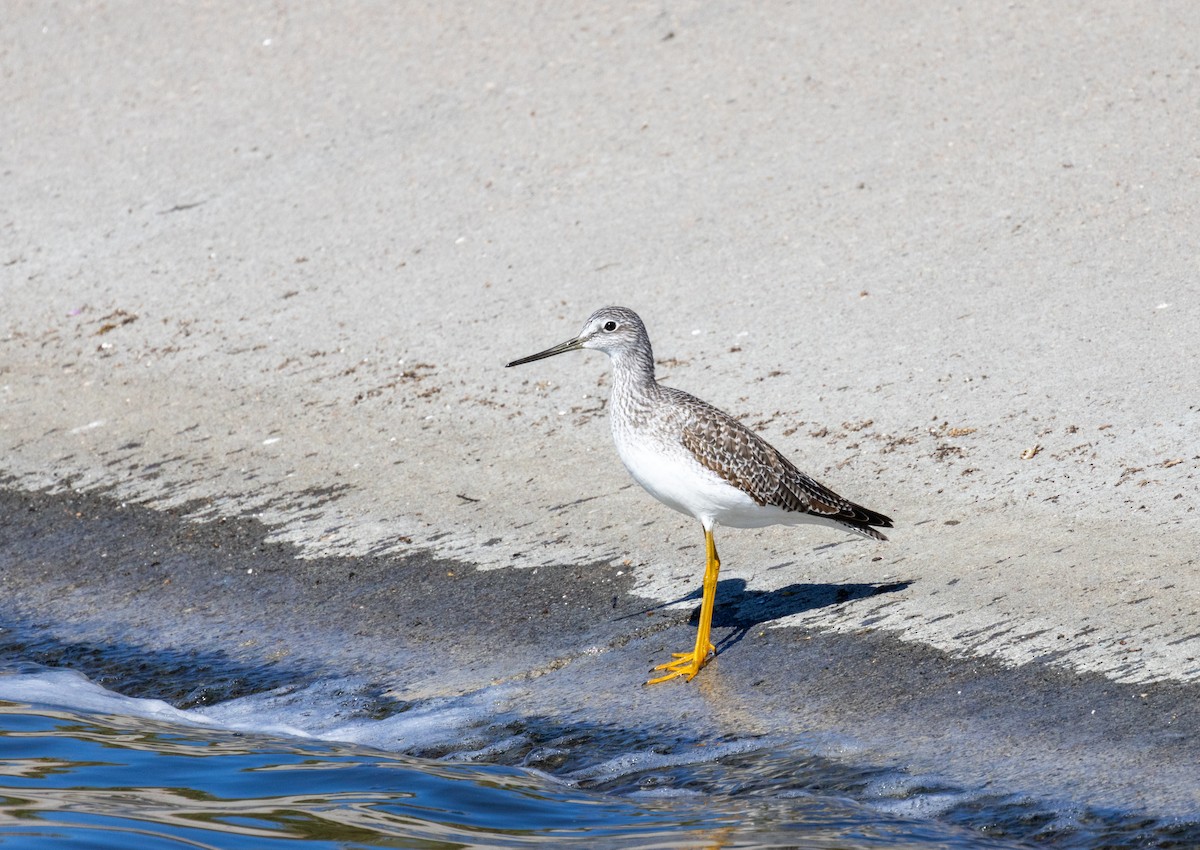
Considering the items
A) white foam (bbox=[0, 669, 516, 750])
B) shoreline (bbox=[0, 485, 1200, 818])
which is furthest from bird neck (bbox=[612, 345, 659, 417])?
white foam (bbox=[0, 669, 516, 750])

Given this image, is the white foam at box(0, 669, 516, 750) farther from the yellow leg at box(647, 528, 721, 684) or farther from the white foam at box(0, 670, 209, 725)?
the yellow leg at box(647, 528, 721, 684)

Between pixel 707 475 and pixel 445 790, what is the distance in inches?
72.4

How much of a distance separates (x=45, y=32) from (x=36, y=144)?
278cm

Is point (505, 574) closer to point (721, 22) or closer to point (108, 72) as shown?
point (721, 22)

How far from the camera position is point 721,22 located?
15188 millimetres

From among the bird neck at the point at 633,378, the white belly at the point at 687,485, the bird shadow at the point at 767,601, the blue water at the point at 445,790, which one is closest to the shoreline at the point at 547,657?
the bird shadow at the point at 767,601

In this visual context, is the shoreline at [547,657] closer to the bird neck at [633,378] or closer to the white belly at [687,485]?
the white belly at [687,485]

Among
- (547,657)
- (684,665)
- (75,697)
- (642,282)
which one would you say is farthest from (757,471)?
(642,282)

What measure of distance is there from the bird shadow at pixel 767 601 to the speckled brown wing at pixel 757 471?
Result: 0.27 m

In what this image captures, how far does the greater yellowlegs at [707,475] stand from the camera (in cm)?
735

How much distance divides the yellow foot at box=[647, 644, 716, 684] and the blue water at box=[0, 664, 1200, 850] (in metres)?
0.45

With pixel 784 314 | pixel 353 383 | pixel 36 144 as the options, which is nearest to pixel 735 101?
pixel 784 314

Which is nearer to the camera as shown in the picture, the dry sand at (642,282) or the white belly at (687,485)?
the white belly at (687,485)

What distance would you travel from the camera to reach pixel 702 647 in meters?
7.24
